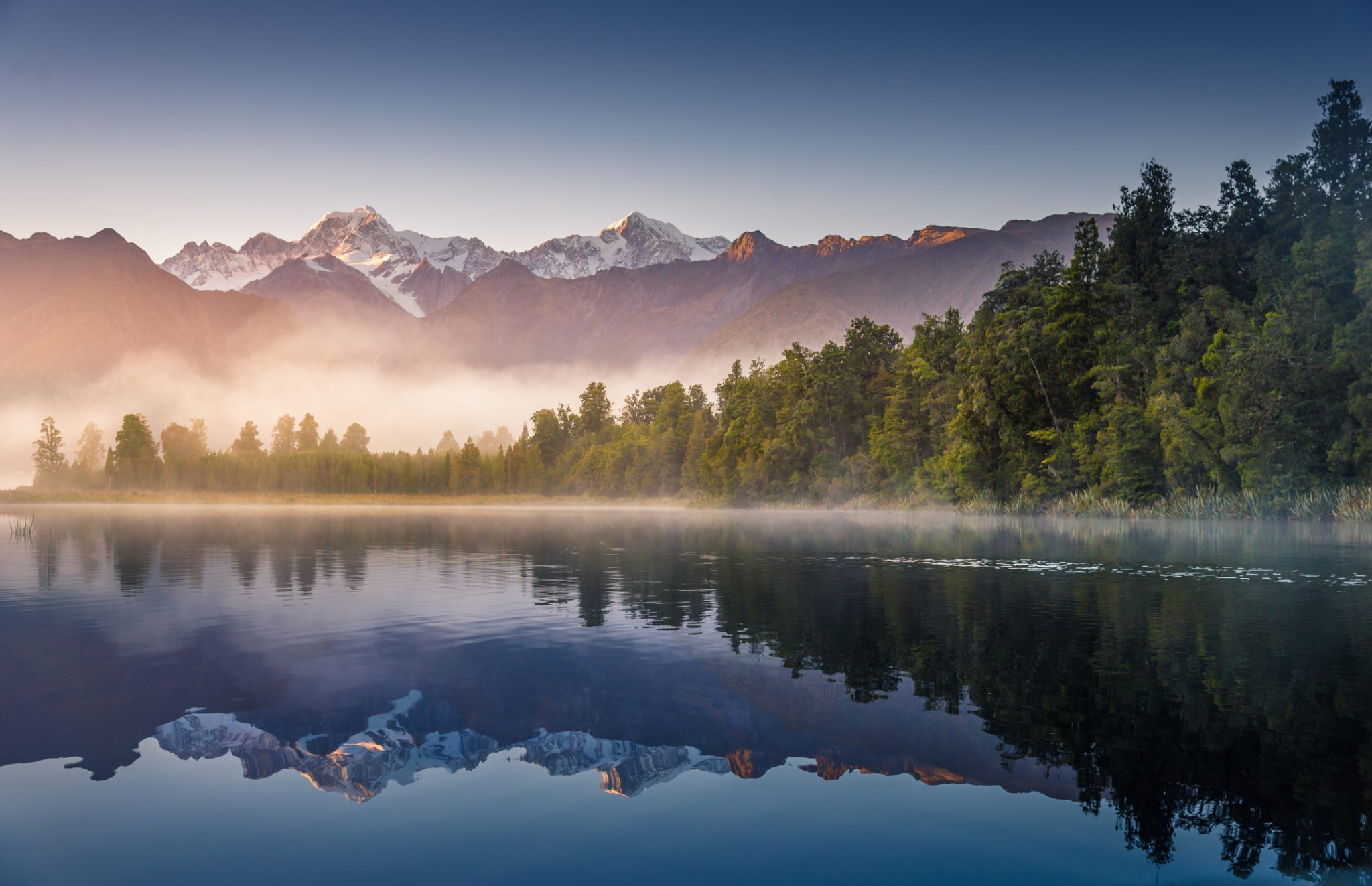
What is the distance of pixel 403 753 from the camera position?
41.2 feet

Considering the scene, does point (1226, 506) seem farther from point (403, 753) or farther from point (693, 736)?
point (403, 753)

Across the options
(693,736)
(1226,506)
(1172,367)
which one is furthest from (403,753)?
(1172,367)

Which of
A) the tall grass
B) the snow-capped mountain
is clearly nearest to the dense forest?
the tall grass

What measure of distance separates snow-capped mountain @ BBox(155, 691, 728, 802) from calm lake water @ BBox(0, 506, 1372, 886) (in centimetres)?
7

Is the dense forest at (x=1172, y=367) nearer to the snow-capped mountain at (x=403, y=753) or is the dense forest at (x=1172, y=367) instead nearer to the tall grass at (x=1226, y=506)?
the tall grass at (x=1226, y=506)

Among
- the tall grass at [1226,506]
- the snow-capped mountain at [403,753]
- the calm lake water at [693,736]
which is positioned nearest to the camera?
the calm lake water at [693,736]

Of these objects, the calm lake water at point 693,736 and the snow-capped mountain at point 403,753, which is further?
the snow-capped mountain at point 403,753

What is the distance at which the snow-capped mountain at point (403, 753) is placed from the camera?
38.2 ft

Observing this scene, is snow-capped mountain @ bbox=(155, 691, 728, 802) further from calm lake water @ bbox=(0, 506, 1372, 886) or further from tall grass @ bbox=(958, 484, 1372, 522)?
tall grass @ bbox=(958, 484, 1372, 522)

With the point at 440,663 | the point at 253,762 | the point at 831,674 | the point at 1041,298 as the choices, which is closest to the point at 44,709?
the point at 253,762

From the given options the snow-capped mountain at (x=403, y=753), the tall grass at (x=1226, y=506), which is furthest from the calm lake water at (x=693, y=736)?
the tall grass at (x=1226, y=506)

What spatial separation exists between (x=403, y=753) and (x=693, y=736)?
4.45 meters

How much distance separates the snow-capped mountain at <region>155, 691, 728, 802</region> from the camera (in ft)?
38.2

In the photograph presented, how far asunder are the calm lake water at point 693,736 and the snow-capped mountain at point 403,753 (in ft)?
0.24
